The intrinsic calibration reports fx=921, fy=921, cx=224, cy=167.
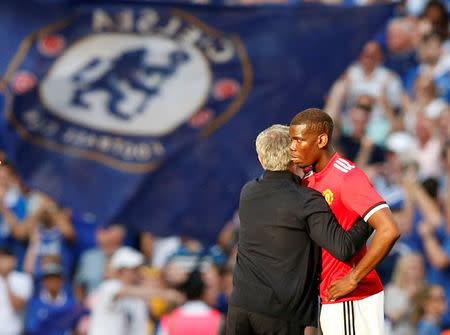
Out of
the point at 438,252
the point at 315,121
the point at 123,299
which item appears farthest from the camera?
the point at 123,299

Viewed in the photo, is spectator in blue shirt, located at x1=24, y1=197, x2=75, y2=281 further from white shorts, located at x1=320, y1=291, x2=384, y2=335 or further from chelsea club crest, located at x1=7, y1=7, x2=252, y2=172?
white shorts, located at x1=320, y1=291, x2=384, y2=335

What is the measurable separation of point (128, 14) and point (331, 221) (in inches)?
186

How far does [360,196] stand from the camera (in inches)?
181

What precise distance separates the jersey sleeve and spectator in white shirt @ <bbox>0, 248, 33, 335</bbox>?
19.5 ft

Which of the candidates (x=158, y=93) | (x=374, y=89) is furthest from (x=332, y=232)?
(x=374, y=89)

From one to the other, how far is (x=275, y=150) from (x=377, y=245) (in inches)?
28.9

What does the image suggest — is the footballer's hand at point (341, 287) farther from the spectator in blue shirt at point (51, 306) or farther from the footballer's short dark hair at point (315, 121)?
the spectator in blue shirt at point (51, 306)

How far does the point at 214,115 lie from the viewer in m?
8.55

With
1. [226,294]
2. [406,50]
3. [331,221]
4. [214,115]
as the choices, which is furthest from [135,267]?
[331,221]

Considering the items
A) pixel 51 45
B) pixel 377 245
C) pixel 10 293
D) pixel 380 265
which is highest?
pixel 51 45

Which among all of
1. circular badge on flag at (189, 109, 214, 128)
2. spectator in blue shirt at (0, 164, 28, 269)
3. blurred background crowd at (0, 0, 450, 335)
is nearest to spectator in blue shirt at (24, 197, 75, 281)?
blurred background crowd at (0, 0, 450, 335)

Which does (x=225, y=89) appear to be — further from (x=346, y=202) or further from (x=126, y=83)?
(x=346, y=202)

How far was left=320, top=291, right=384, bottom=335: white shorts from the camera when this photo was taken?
4758 mm

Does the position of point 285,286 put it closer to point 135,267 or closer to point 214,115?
point 214,115
